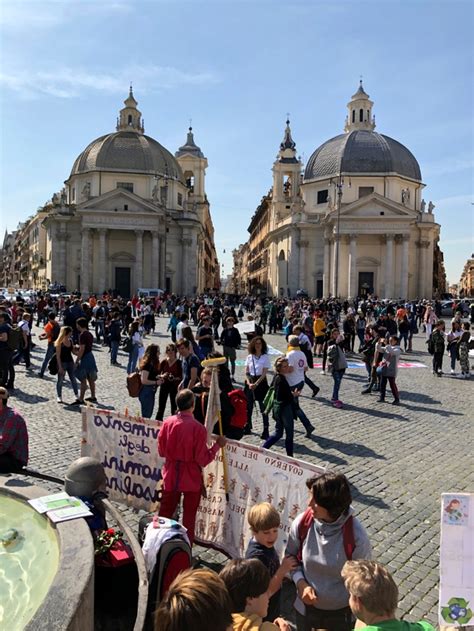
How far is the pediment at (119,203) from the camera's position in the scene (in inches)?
2307

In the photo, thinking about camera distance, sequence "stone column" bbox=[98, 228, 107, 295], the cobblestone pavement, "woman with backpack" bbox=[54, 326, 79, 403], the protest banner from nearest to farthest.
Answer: the protest banner, the cobblestone pavement, "woman with backpack" bbox=[54, 326, 79, 403], "stone column" bbox=[98, 228, 107, 295]

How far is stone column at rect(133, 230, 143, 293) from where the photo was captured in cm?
5975

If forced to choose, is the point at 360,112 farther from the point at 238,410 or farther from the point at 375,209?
the point at 238,410

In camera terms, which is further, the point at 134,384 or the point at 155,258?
the point at 155,258

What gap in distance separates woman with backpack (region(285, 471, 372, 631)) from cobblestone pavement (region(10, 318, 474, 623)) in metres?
1.30

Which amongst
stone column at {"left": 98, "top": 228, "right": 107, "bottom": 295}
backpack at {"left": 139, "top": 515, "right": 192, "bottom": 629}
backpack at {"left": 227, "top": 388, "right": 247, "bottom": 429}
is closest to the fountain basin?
backpack at {"left": 139, "top": 515, "right": 192, "bottom": 629}

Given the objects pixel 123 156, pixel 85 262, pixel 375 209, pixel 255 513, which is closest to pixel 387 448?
pixel 255 513

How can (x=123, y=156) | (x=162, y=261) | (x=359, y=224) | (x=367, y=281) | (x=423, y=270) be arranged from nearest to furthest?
1. (x=359, y=224)
2. (x=367, y=281)
3. (x=423, y=270)
4. (x=162, y=261)
5. (x=123, y=156)

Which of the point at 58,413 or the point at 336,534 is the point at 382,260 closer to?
the point at 58,413

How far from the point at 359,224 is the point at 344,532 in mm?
57058

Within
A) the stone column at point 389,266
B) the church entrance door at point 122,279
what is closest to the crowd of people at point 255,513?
the stone column at point 389,266

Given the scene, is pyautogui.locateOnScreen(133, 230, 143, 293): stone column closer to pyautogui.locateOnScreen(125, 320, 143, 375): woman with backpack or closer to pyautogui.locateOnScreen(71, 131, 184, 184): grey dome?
pyautogui.locateOnScreen(71, 131, 184, 184): grey dome

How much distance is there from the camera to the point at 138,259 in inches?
2361

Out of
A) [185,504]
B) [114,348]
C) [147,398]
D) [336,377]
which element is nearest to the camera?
[185,504]
